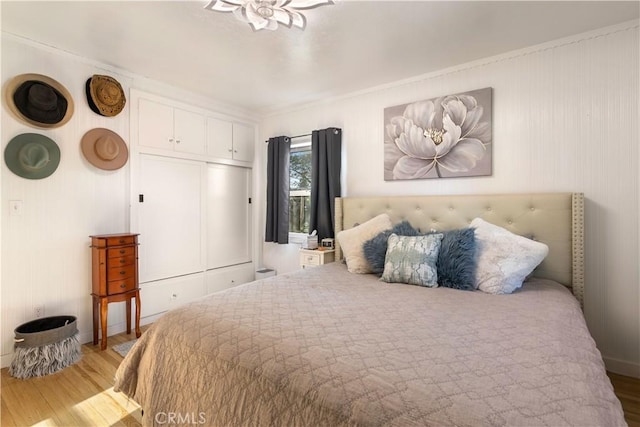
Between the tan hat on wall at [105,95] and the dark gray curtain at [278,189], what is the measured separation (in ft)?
5.47

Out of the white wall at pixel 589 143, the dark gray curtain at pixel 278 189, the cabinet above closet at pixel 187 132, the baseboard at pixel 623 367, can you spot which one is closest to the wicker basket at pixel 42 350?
the cabinet above closet at pixel 187 132

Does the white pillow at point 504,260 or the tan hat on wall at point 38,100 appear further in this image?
the tan hat on wall at point 38,100

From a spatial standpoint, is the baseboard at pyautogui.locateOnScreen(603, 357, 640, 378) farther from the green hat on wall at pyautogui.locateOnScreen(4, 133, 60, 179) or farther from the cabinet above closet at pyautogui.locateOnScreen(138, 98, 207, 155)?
the green hat on wall at pyautogui.locateOnScreen(4, 133, 60, 179)

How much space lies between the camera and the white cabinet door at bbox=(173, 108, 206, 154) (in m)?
3.35

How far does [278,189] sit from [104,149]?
1.83 metres

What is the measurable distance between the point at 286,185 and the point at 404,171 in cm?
151

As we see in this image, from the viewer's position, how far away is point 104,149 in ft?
9.06

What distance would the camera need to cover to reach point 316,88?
331cm

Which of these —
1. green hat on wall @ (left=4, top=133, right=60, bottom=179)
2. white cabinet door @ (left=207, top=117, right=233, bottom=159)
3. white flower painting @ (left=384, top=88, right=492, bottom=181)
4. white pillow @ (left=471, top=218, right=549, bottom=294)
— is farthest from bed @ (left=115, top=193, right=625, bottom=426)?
white cabinet door @ (left=207, top=117, right=233, bottom=159)

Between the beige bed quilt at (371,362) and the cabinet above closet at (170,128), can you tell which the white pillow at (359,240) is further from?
the cabinet above closet at (170,128)

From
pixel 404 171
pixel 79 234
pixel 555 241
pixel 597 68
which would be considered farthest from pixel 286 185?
pixel 597 68

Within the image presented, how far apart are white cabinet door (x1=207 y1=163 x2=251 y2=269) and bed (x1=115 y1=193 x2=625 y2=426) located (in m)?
2.00

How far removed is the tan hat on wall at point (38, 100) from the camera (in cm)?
229

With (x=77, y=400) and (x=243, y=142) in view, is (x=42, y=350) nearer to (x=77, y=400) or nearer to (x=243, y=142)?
(x=77, y=400)
